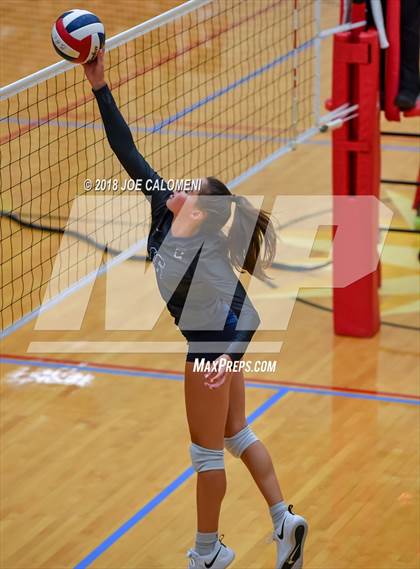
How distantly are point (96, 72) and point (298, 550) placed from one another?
223 centimetres

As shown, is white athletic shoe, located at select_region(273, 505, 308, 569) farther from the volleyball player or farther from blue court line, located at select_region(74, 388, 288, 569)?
blue court line, located at select_region(74, 388, 288, 569)

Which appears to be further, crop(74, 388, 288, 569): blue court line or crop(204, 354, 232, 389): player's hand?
crop(74, 388, 288, 569): blue court line

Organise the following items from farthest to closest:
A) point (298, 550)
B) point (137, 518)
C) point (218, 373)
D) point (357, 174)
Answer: point (357, 174)
point (137, 518)
point (298, 550)
point (218, 373)

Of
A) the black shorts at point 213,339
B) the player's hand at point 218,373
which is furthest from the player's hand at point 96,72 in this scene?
the player's hand at point 218,373

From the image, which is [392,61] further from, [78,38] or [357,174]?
[78,38]

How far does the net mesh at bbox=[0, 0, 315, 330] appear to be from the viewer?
26.1 feet

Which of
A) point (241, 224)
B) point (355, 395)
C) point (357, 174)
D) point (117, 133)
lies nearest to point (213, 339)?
point (241, 224)

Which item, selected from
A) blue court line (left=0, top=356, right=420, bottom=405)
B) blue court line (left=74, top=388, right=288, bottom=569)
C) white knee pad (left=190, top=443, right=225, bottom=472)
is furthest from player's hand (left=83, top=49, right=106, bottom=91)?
blue court line (left=0, top=356, right=420, bottom=405)

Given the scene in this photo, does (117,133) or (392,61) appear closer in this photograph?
(117,133)

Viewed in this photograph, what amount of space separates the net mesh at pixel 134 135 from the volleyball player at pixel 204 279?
199 cm

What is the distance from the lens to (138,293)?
28.6 feet

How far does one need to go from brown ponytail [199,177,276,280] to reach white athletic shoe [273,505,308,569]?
109cm

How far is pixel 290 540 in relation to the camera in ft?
17.1

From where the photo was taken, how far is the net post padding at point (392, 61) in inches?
301
